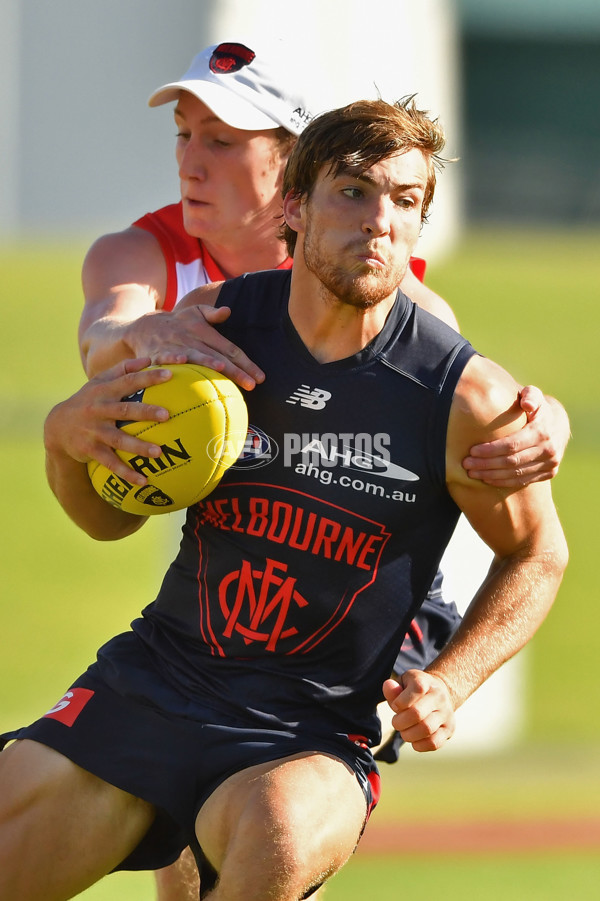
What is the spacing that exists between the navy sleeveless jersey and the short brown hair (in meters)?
0.37

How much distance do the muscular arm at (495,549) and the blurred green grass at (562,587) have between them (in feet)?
8.62

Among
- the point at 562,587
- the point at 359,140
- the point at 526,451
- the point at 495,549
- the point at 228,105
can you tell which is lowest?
the point at 562,587

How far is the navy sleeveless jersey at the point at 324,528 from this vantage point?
2.93 metres

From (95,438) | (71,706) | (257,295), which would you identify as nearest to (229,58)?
(257,295)

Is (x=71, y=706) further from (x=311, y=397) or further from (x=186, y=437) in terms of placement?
(x=311, y=397)

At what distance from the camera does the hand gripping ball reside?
2791mm

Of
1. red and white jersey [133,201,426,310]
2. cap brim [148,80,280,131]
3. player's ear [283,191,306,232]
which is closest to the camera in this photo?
player's ear [283,191,306,232]

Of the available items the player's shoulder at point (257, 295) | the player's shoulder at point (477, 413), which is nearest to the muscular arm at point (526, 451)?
the player's shoulder at point (477, 413)

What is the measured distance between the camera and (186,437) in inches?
110

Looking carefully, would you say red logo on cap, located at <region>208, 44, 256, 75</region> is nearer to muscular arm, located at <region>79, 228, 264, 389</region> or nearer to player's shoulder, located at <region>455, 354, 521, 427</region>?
muscular arm, located at <region>79, 228, 264, 389</region>

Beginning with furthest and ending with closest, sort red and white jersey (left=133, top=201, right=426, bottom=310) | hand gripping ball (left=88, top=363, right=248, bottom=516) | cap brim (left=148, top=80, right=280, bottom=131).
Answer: red and white jersey (left=133, top=201, right=426, bottom=310), cap brim (left=148, top=80, right=280, bottom=131), hand gripping ball (left=88, top=363, right=248, bottom=516)

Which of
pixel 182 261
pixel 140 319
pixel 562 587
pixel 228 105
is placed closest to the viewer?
pixel 140 319

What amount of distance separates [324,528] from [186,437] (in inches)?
15.6

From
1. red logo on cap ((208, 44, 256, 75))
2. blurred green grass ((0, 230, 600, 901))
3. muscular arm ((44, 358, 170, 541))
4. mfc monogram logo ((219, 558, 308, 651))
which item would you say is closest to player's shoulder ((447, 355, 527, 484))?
mfc monogram logo ((219, 558, 308, 651))
